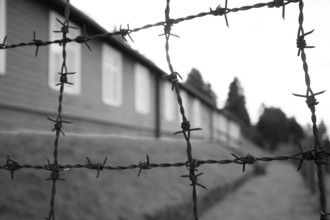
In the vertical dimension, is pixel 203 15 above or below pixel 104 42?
below

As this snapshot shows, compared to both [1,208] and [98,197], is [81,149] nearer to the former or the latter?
[98,197]

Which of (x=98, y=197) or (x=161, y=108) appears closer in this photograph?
(x=98, y=197)

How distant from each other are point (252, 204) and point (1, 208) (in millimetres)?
6359

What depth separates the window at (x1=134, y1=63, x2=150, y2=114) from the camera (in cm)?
1291

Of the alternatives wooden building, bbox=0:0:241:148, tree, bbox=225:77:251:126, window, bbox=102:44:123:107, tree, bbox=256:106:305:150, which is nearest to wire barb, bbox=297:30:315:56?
wooden building, bbox=0:0:241:148

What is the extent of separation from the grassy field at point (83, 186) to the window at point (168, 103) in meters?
8.38

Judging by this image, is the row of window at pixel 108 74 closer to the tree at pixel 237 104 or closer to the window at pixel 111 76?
the window at pixel 111 76

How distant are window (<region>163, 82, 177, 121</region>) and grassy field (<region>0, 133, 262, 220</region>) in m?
8.38

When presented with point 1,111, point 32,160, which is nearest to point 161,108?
point 1,111

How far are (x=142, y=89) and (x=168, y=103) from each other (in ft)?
9.15

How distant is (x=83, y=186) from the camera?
450 cm

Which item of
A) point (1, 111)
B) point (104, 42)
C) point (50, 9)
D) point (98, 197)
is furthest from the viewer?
point (104, 42)

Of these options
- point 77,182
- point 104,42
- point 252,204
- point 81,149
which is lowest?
point 252,204

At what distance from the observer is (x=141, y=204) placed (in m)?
4.56
